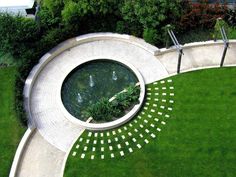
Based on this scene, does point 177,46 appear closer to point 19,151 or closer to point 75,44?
point 75,44

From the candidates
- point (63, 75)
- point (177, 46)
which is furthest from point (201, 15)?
point (63, 75)

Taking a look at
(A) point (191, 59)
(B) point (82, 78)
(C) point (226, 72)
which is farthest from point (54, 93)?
(C) point (226, 72)

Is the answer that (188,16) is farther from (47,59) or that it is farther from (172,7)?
(47,59)

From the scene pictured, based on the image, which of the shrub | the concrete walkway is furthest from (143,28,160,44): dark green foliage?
the concrete walkway

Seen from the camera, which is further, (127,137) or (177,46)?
(177,46)

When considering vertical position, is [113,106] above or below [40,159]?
above

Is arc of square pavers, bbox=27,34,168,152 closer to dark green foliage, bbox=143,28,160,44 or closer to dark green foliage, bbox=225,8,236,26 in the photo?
dark green foliage, bbox=143,28,160,44
